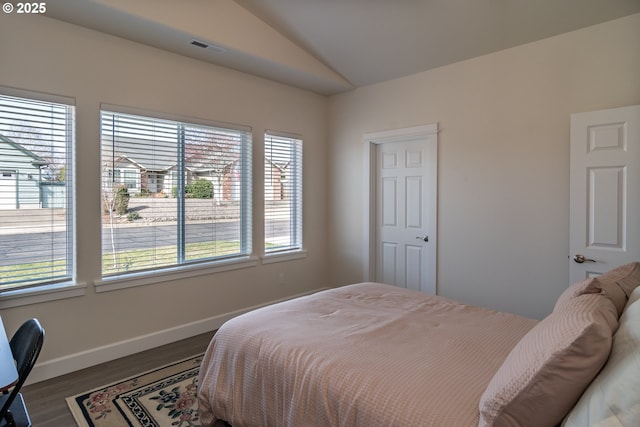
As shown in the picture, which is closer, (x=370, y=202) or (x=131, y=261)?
(x=131, y=261)

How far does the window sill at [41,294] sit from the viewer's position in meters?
2.52

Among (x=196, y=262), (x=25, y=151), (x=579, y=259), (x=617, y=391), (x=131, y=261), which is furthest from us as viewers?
(x=196, y=262)

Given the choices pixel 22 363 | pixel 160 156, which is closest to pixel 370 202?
pixel 160 156

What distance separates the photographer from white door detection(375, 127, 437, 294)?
3805 millimetres

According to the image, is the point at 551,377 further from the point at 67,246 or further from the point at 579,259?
the point at 67,246

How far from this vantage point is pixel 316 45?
144 inches

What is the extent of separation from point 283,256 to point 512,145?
269 cm

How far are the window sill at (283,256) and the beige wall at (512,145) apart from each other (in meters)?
1.70

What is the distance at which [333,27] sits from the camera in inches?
132

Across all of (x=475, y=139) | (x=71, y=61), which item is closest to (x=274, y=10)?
(x=71, y=61)

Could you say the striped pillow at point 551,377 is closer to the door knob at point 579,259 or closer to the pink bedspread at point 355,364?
the pink bedspread at point 355,364

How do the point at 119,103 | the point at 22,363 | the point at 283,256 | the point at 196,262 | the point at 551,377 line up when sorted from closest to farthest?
the point at 551,377 → the point at 22,363 → the point at 119,103 → the point at 196,262 → the point at 283,256

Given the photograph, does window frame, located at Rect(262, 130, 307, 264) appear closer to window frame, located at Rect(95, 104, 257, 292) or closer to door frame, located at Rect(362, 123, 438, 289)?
window frame, located at Rect(95, 104, 257, 292)

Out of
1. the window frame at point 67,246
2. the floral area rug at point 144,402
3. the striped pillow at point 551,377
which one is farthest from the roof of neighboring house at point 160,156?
the striped pillow at point 551,377
